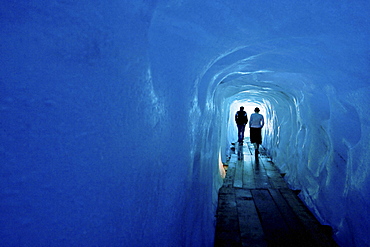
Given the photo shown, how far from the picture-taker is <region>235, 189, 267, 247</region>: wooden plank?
3886 mm

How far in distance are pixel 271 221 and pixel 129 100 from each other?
4178 mm

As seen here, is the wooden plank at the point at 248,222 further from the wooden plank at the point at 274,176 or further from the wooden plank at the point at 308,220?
the wooden plank at the point at 274,176

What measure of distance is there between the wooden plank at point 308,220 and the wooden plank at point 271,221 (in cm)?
35

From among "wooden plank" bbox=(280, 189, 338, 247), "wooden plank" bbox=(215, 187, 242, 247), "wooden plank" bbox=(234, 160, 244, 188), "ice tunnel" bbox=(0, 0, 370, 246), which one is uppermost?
"ice tunnel" bbox=(0, 0, 370, 246)

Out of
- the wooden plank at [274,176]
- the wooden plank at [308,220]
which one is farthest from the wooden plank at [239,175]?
the wooden plank at [308,220]

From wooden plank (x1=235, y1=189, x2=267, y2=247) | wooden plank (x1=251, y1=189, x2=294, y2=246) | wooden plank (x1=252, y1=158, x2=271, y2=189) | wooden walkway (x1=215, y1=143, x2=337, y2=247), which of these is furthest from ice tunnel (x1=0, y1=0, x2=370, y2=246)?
wooden plank (x1=252, y1=158, x2=271, y2=189)

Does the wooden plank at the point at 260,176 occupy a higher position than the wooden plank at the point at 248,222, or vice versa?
the wooden plank at the point at 260,176

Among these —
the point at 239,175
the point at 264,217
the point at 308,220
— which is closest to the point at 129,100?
the point at 264,217

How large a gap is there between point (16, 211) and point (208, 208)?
12.6 ft

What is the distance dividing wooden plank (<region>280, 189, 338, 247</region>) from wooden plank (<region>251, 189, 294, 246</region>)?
0.35m

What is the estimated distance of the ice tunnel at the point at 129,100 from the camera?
76 cm

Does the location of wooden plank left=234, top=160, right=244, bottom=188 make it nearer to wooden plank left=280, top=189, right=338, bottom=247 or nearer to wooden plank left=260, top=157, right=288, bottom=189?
wooden plank left=260, top=157, right=288, bottom=189

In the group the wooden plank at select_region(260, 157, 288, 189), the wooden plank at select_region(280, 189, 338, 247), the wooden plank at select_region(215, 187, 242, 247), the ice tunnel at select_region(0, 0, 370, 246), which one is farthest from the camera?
the wooden plank at select_region(260, 157, 288, 189)

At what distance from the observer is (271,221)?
455 centimetres
